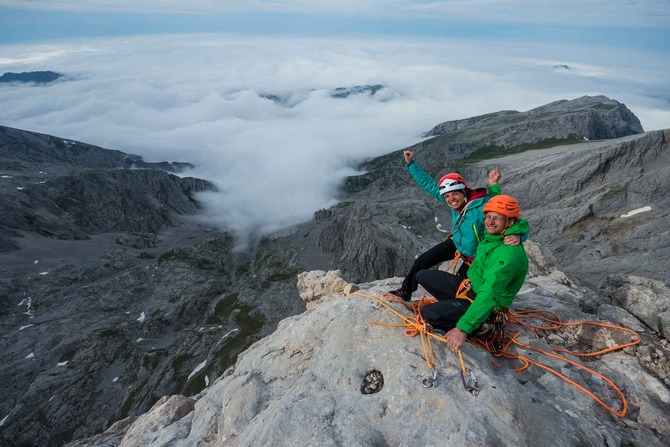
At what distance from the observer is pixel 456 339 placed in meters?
10.4

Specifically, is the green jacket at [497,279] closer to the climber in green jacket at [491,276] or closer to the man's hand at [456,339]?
the climber in green jacket at [491,276]

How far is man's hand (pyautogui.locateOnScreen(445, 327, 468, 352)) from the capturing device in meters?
10.4

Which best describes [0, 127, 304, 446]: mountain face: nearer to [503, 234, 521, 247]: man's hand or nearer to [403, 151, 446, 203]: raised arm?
[403, 151, 446, 203]: raised arm

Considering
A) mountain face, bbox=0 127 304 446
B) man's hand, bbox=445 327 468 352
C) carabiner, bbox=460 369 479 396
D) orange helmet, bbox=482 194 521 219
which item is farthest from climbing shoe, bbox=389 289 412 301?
mountain face, bbox=0 127 304 446

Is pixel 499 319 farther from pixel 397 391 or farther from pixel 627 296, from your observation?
pixel 627 296

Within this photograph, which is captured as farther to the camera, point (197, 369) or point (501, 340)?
point (197, 369)

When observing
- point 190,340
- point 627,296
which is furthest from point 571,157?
point 190,340

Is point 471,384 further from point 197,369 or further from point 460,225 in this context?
point 197,369

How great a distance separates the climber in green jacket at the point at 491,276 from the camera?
33.3ft

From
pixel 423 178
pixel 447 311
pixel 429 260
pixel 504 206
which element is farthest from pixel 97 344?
pixel 504 206

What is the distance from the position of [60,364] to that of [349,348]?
17938 centimetres

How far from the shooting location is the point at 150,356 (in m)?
152

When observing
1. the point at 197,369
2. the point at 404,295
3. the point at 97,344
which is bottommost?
the point at 97,344

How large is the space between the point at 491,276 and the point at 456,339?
6.66 feet
